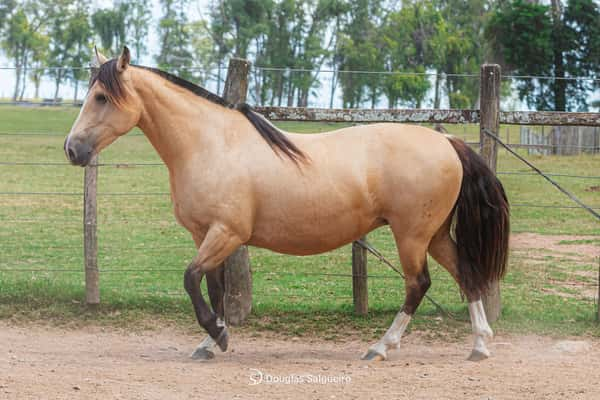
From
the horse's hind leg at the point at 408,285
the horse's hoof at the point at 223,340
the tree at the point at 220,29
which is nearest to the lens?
→ the horse's hoof at the point at 223,340

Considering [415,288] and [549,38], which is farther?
[549,38]

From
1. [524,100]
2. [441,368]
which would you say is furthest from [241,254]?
[524,100]

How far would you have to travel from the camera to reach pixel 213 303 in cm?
588

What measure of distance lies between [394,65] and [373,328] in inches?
1506

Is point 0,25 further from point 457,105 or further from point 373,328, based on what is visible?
point 373,328

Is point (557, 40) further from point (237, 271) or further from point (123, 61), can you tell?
point (123, 61)

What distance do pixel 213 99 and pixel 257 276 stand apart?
4033 millimetres

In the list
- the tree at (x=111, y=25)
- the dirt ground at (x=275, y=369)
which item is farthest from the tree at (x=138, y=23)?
the dirt ground at (x=275, y=369)

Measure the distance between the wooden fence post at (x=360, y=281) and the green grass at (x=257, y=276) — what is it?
0.10 m

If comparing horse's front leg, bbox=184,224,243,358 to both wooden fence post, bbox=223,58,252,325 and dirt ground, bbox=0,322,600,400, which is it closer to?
dirt ground, bbox=0,322,600,400

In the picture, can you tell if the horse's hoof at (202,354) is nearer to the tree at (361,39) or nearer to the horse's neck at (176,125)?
the horse's neck at (176,125)

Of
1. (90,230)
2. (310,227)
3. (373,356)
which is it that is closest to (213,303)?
(310,227)

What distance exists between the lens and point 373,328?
6.66m

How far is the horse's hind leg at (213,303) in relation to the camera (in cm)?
570
